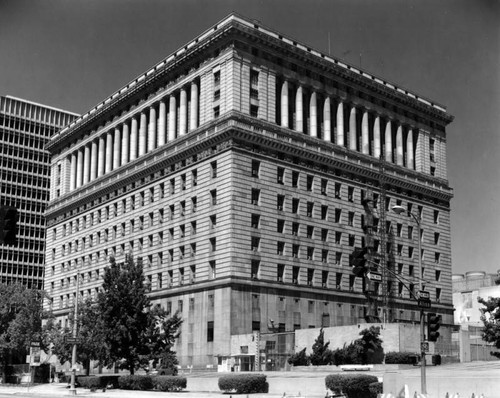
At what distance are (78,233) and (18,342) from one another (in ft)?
107

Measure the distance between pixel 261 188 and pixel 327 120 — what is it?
15166mm

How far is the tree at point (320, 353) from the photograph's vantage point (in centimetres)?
6850

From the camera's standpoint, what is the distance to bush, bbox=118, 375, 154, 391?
5706 centimetres

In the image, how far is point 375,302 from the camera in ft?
310

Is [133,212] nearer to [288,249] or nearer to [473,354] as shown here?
[288,249]

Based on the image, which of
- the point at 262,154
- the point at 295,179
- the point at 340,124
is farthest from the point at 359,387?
the point at 340,124

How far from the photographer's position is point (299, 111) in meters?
90.9

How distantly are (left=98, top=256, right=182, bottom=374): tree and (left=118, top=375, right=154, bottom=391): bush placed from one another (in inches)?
91.7

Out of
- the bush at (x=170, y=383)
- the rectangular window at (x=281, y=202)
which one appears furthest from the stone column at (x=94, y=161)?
the bush at (x=170, y=383)

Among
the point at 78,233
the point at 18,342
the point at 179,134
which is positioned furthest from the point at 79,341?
the point at 78,233

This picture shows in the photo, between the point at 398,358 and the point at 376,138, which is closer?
the point at 398,358

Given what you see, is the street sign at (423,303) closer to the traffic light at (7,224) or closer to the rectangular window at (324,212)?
the traffic light at (7,224)

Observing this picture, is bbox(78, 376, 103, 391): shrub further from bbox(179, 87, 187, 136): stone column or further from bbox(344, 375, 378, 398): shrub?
bbox(179, 87, 187, 136): stone column

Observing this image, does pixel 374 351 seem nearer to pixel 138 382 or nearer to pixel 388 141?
pixel 138 382
